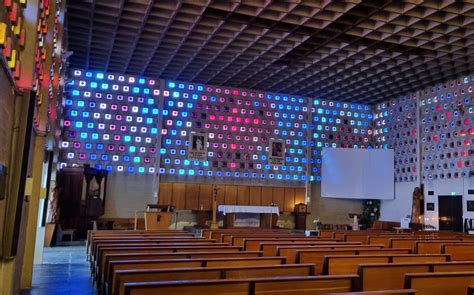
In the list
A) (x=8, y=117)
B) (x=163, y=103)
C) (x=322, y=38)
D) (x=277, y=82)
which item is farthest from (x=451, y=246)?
(x=163, y=103)

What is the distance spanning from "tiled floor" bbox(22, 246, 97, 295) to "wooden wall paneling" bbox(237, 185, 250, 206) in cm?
861

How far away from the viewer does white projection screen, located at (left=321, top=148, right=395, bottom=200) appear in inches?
759

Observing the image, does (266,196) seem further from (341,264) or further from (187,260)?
(187,260)

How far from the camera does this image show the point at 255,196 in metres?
18.9

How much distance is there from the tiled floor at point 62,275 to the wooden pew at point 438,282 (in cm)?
457

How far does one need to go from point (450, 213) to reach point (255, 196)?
7.88 meters

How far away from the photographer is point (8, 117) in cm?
391

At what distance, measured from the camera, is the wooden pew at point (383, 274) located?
13.4 ft

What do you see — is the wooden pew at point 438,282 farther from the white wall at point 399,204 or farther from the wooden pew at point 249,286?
the white wall at point 399,204

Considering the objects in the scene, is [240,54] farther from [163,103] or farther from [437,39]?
[437,39]

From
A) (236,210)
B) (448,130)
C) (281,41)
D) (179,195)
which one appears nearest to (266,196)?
(236,210)

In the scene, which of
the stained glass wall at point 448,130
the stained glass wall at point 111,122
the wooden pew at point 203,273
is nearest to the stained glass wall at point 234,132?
the stained glass wall at point 111,122

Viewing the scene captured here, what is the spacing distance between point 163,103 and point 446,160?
38.3 feet

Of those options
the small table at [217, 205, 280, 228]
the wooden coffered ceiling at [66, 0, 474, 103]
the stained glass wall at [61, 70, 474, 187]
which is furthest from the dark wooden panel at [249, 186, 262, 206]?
the wooden coffered ceiling at [66, 0, 474, 103]
